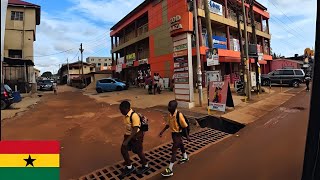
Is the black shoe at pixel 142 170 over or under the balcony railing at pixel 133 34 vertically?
under

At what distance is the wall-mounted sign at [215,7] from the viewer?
24469mm

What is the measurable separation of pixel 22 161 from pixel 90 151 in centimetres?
516

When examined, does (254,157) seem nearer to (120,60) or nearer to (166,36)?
(166,36)

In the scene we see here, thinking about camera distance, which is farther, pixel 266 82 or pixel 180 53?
pixel 266 82

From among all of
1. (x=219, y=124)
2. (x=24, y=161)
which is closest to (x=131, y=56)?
(x=219, y=124)

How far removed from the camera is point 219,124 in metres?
10.4

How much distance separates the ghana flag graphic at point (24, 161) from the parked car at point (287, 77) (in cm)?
2664

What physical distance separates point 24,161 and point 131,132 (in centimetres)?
306

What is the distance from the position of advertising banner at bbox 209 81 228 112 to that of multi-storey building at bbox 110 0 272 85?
9.00 m

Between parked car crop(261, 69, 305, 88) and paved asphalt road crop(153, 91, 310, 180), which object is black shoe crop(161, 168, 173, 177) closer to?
paved asphalt road crop(153, 91, 310, 180)

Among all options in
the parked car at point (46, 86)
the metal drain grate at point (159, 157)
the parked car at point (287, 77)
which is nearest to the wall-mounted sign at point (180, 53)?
the metal drain grate at point (159, 157)

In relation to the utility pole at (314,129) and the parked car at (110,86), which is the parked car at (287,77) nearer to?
the parked car at (110,86)

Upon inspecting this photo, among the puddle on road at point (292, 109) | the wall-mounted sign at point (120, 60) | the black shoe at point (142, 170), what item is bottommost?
the black shoe at point (142, 170)

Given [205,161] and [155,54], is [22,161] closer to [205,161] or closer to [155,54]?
[205,161]
